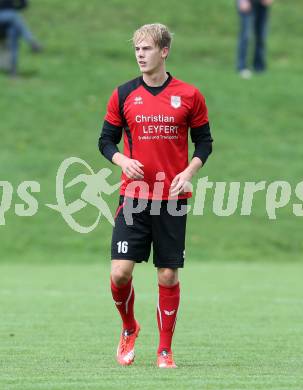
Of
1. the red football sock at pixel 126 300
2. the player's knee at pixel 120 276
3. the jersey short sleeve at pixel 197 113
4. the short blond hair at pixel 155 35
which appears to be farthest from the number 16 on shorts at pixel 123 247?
the short blond hair at pixel 155 35

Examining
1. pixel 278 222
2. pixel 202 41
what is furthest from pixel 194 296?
pixel 202 41

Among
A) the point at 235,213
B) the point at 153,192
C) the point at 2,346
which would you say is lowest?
the point at 235,213

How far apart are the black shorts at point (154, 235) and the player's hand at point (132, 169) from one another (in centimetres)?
27

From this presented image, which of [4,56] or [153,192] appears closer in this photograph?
Result: [153,192]

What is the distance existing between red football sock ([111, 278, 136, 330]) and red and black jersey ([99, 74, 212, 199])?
2.17 feet

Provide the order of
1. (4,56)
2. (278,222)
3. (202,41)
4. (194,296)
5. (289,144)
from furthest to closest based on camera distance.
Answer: (202,41), (4,56), (289,144), (278,222), (194,296)

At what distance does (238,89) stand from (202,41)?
3953mm

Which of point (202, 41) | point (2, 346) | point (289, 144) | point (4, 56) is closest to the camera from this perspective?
point (2, 346)

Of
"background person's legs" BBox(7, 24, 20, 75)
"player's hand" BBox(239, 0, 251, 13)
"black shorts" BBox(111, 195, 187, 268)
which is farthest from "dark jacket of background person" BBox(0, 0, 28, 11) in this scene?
"black shorts" BBox(111, 195, 187, 268)

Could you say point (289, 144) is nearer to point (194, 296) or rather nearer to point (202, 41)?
point (202, 41)

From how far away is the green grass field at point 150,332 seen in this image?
7449mm

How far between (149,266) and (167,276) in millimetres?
10766

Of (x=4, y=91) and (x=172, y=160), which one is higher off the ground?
(x=172, y=160)

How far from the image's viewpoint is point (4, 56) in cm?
2789
